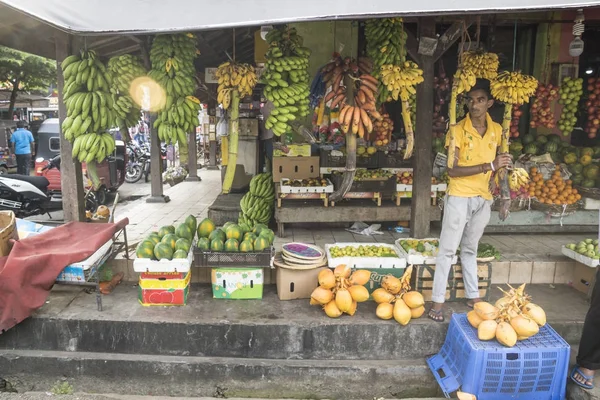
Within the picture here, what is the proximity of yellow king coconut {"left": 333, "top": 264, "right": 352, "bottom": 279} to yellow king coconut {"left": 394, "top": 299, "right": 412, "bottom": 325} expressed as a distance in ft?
1.69

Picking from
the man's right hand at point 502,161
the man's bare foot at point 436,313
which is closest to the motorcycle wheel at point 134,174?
the man's bare foot at point 436,313

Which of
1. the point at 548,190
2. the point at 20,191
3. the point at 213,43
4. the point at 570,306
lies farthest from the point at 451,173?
the point at 20,191

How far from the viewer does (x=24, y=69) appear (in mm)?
16109

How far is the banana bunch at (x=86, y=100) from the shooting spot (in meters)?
3.80

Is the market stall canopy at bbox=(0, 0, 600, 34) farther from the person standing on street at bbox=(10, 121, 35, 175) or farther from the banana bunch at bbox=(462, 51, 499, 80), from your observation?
the person standing on street at bbox=(10, 121, 35, 175)

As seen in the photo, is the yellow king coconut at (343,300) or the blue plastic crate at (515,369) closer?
the blue plastic crate at (515,369)

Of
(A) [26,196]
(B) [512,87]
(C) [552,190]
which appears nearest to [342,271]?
(B) [512,87]

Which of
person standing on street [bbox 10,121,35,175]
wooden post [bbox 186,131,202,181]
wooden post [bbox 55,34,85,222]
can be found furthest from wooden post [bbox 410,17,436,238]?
person standing on street [bbox 10,121,35,175]

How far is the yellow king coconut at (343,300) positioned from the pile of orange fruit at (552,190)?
3.54 metres

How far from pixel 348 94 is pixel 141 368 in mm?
2970

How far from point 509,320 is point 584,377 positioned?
2.25 feet

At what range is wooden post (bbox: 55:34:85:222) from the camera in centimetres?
397

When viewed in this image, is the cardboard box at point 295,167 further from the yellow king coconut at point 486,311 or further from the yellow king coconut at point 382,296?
the yellow king coconut at point 486,311

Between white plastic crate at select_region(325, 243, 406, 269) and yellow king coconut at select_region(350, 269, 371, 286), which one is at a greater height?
white plastic crate at select_region(325, 243, 406, 269)
